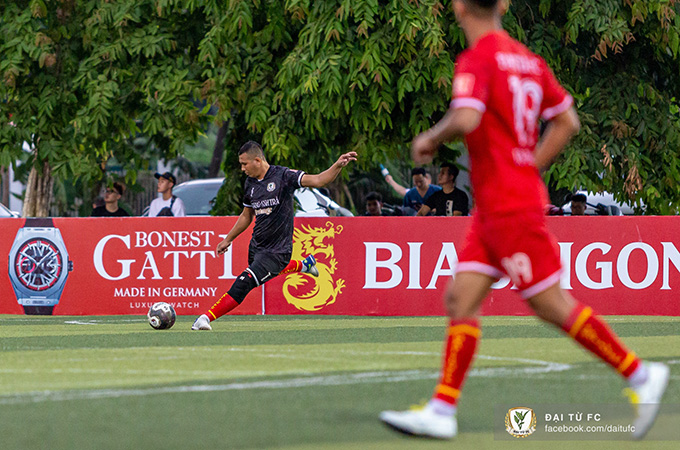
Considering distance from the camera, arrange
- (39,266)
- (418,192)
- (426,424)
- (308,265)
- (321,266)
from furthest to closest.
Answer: (418,192), (39,266), (321,266), (308,265), (426,424)

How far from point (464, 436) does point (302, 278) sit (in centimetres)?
996

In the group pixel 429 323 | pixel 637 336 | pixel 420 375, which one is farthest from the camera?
pixel 429 323

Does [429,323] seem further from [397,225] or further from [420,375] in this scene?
[420,375]

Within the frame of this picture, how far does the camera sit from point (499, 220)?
4.87 metres

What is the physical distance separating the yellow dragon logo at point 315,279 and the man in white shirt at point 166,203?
2342 mm

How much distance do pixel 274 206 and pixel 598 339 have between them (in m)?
6.83

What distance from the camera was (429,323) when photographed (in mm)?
12945

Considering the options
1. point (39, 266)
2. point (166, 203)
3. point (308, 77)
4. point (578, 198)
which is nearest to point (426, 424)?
point (308, 77)

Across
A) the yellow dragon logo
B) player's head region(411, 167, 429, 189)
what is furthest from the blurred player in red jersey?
player's head region(411, 167, 429, 189)

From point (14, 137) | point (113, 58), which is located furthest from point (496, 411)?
point (14, 137)

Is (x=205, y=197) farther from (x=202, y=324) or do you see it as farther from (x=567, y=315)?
(x=567, y=315)

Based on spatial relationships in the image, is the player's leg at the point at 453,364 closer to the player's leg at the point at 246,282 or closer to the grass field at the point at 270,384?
the grass field at the point at 270,384

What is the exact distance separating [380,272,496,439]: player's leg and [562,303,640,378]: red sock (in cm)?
41

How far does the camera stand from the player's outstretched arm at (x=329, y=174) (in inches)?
401
